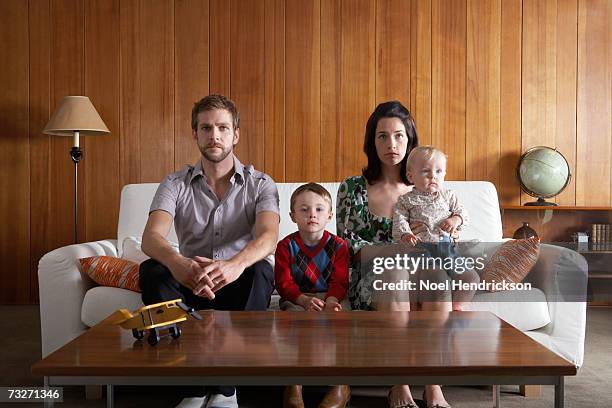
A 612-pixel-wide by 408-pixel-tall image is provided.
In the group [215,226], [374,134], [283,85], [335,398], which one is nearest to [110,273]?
[215,226]

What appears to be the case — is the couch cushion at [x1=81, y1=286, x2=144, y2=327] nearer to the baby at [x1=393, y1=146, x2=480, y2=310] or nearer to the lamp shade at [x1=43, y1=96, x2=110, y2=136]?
the baby at [x1=393, y1=146, x2=480, y2=310]

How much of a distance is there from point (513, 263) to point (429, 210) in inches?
16.4

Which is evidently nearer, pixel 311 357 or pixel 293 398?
pixel 311 357

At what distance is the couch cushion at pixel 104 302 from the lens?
2.37 metres

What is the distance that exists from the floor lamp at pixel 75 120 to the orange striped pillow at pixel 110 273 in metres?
1.62

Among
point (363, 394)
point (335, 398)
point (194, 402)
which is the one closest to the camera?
point (194, 402)

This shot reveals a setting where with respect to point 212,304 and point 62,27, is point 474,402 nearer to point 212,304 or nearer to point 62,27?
point 212,304

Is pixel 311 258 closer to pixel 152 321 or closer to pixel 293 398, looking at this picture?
pixel 293 398

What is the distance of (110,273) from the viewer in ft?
7.91

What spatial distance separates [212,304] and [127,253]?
75 cm

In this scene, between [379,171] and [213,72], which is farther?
[213,72]

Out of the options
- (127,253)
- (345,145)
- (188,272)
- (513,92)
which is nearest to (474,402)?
(188,272)

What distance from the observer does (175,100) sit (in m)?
4.22

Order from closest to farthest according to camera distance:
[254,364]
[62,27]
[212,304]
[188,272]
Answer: [254,364]
[188,272]
[212,304]
[62,27]
